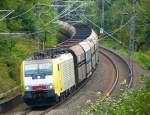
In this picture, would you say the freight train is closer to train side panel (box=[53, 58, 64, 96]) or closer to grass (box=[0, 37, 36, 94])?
train side panel (box=[53, 58, 64, 96])

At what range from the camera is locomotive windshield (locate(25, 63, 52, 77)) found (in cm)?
3006

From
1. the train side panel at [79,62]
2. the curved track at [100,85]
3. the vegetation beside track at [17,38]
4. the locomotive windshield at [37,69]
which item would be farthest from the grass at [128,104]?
the vegetation beside track at [17,38]

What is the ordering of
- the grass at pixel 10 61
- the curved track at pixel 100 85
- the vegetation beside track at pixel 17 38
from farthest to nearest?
the vegetation beside track at pixel 17 38, the grass at pixel 10 61, the curved track at pixel 100 85

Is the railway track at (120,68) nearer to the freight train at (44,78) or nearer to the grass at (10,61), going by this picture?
the freight train at (44,78)

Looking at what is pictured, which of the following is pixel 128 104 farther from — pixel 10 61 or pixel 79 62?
pixel 10 61

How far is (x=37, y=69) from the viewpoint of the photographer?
3019cm

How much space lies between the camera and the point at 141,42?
63156mm

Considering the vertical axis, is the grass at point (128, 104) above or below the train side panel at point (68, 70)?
above

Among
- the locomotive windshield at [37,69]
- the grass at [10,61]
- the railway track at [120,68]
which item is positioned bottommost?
the railway track at [120,68]

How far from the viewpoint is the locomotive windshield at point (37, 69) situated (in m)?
30.1

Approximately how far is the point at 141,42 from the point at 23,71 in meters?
34.5

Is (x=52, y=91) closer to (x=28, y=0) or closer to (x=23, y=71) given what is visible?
(x=23, y=71)

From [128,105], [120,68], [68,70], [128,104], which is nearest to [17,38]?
[120,68]

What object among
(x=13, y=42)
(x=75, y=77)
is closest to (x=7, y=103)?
(x=75, y=77)
